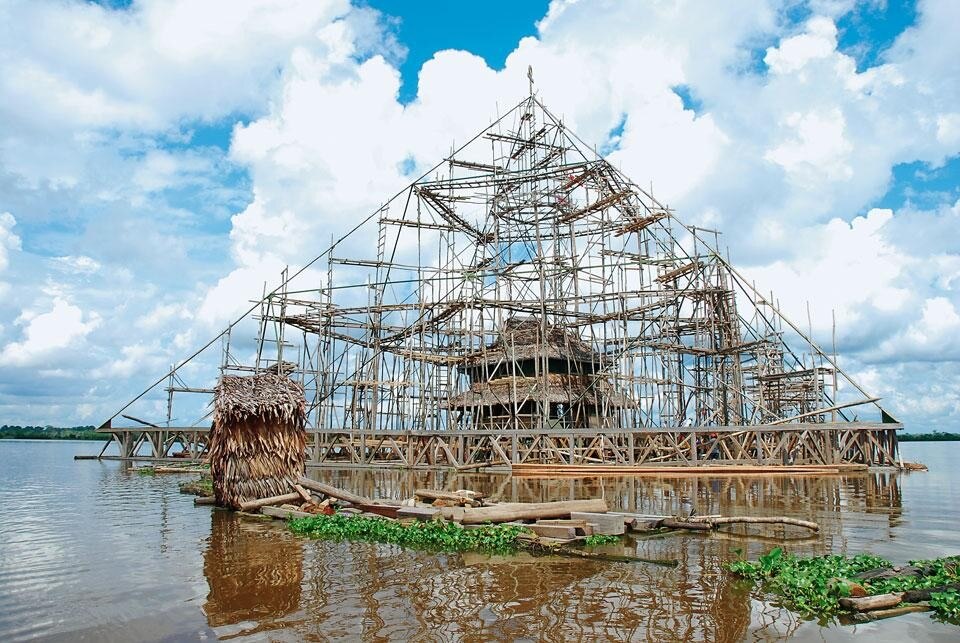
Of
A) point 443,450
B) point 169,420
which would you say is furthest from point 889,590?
point 169,420

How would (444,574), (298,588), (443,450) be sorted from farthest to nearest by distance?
(443,450)
(444,574)
(298,588)

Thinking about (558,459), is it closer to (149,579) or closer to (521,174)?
(521,174)

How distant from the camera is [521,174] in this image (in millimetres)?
37188

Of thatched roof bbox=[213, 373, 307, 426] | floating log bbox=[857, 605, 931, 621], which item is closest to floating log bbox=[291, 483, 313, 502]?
thatched roof bbox=[213, 373, 307, 426]

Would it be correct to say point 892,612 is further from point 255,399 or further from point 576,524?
point 255,399

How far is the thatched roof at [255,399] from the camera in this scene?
597 inches

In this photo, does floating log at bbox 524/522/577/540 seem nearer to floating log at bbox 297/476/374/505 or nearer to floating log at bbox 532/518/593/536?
floating log at bbox 532/518/593/536

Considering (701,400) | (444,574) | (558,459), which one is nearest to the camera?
(444,574)

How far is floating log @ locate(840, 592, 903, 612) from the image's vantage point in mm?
7363

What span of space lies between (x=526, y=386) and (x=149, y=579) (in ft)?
83.8

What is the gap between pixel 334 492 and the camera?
15.6 metres

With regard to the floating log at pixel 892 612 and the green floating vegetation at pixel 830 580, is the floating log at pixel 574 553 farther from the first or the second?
the floating log at pixel 892 612

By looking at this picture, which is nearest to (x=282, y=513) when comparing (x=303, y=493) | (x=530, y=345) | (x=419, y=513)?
(x=303, y=493)

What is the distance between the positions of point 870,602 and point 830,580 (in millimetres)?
667
